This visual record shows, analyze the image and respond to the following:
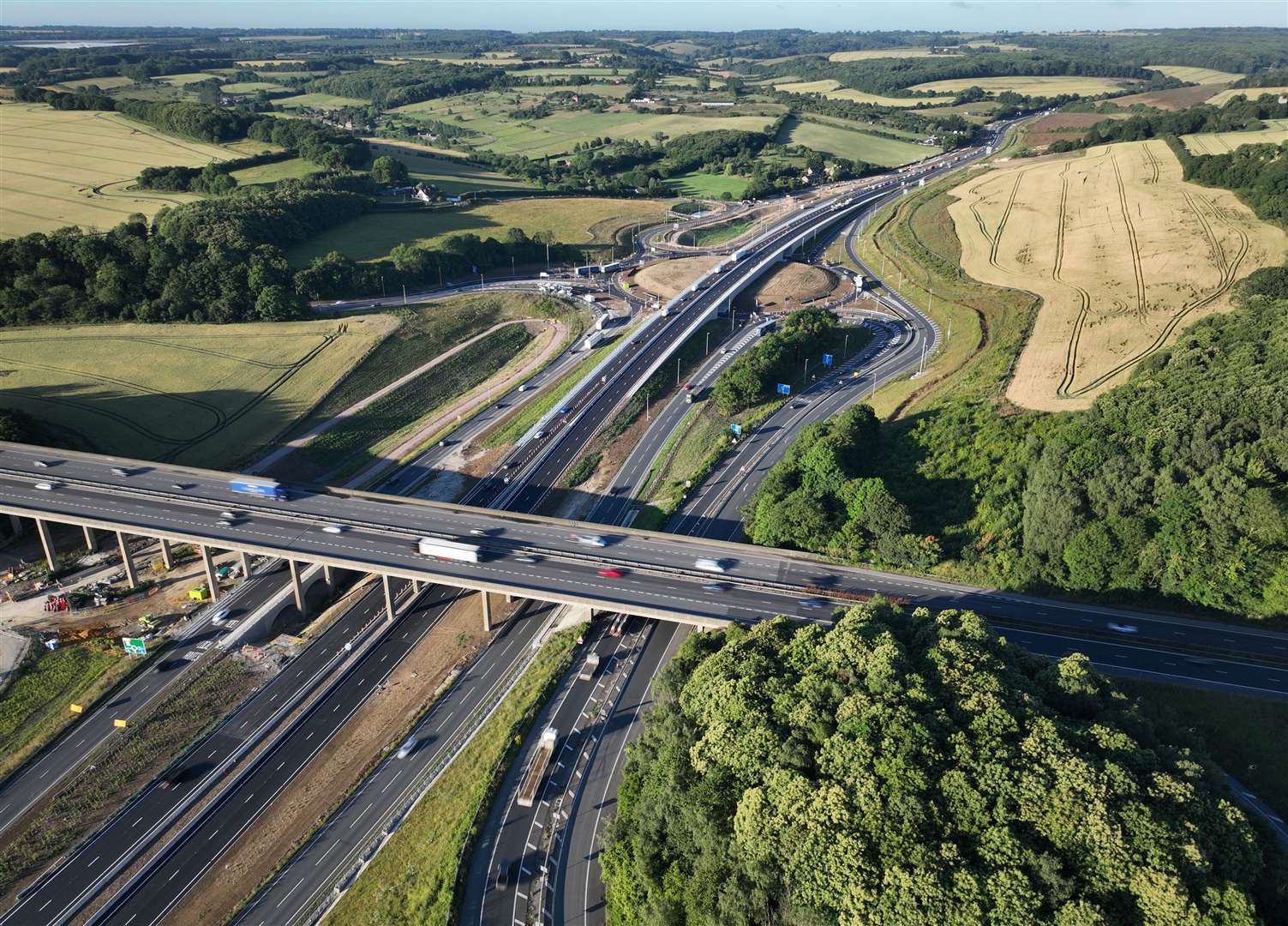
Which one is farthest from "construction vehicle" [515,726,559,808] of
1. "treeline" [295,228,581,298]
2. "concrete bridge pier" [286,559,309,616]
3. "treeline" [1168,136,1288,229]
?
"treeline" [1168,136,1288,229]

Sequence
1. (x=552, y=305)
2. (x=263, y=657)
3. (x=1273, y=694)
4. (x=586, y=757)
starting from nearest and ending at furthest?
(x=1273, y=694) → (x=586, y=757) → (x=263, y=657) → (x=552, y=305)

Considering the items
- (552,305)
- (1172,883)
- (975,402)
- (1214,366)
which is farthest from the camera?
(552,305)

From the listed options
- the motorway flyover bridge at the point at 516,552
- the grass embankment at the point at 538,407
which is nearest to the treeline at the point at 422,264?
the grass embankment at the point at 538,407

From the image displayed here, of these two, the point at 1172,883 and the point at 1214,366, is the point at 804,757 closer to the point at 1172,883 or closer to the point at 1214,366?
the point at 1172,883

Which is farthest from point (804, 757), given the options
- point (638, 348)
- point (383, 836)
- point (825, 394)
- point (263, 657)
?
point (638, 348)

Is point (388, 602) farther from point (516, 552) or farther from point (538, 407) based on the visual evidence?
point (538, 407)

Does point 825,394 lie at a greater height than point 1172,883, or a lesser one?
lesser

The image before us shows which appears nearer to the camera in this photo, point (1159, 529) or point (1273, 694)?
point (1273, 694)
